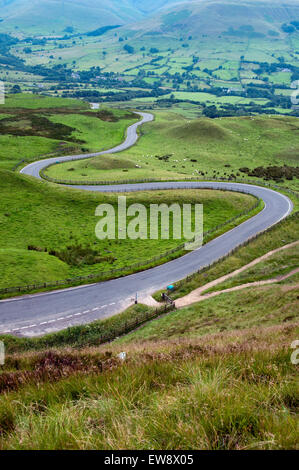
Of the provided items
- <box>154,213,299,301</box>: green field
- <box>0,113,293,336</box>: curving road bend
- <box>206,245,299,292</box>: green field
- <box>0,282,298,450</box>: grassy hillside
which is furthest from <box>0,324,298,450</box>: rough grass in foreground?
<box>206,245,299,292</box>: green field

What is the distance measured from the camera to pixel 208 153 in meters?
122

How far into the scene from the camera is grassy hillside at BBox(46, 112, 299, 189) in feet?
313

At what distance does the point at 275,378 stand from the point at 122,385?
2.80 metres

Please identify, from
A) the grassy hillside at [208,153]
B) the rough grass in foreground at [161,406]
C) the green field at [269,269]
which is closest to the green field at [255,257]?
the green field at [269,269]

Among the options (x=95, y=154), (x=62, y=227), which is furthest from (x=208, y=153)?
(x=62, y=227)

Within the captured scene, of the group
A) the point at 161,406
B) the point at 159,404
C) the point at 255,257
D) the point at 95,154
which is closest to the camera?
the point at 161,406

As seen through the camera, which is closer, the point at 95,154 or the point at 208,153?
the point at 95,154

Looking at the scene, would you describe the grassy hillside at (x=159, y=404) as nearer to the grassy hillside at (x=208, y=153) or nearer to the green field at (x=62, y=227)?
the green field at (x=62, y=227)

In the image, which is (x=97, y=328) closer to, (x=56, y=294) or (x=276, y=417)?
(x=56, y=294)

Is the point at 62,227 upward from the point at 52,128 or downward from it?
downward

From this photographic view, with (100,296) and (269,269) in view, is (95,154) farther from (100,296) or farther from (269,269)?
(269,269)

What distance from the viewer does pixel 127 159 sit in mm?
107562

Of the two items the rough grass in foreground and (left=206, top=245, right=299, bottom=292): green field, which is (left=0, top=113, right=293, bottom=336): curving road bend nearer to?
(left=206, top=245, right=299, bottom=292): green field

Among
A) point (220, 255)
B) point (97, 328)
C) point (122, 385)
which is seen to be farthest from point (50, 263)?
point (122, 385)
